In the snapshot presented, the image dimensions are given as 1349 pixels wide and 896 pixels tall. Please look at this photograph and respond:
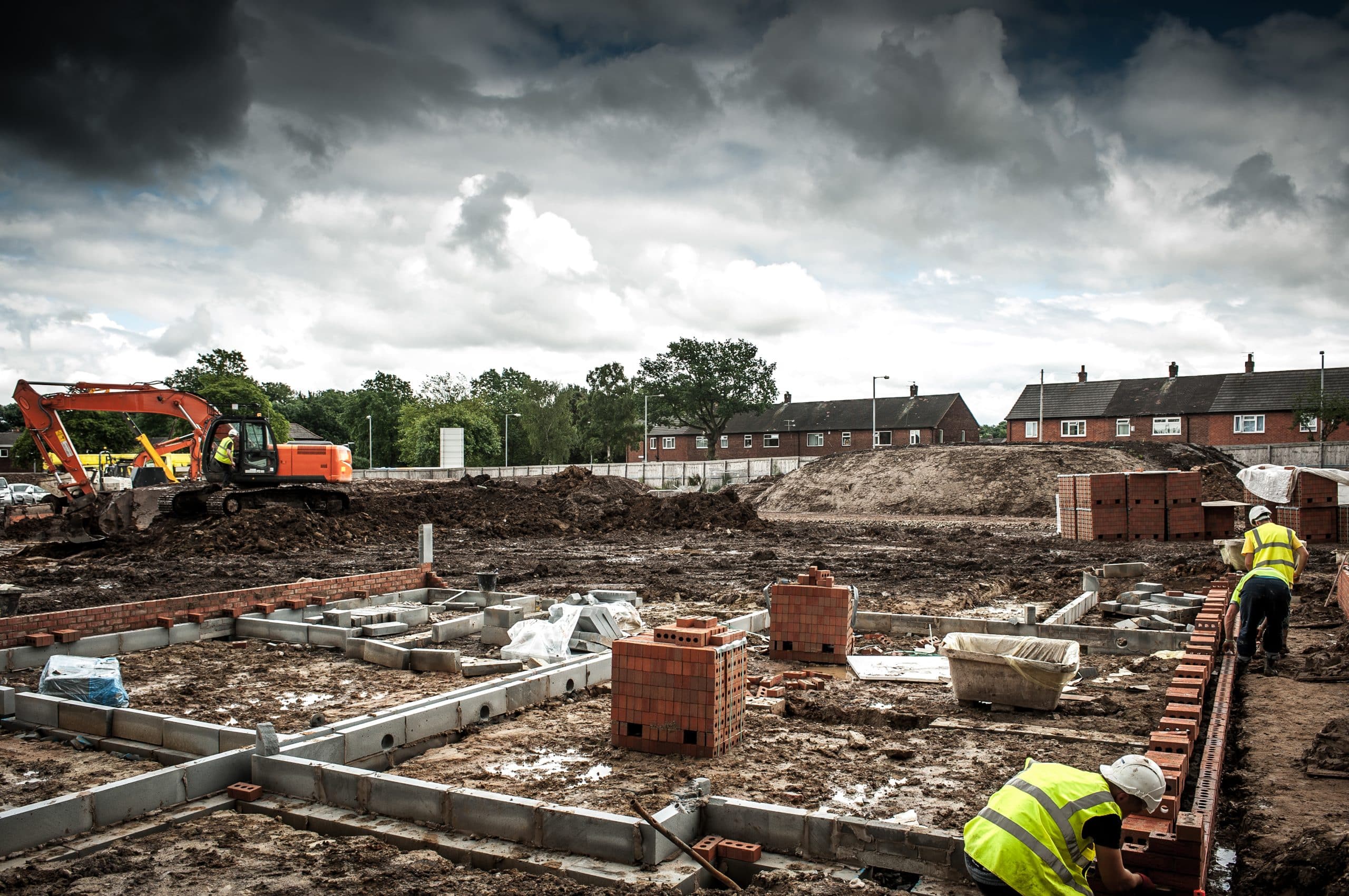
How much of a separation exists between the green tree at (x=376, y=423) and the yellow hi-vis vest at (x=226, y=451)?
242ft

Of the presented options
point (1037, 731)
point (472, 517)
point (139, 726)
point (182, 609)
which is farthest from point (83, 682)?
point (472, 517)

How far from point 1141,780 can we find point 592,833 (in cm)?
253

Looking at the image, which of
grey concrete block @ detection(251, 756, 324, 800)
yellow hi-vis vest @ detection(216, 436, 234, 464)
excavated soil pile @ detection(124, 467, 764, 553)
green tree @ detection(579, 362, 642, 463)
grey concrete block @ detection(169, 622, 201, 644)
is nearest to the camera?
grey concrete block @ detection(251, 756, 324, 800)

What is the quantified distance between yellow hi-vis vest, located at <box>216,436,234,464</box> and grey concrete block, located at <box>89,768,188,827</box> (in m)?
18.6

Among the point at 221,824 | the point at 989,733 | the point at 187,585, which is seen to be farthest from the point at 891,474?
the point at 221,824

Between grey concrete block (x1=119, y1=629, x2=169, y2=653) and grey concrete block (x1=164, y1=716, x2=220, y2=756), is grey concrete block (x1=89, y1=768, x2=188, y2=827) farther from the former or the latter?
grey concrete block (x1=119, y1=629, x2=169, y2=653)

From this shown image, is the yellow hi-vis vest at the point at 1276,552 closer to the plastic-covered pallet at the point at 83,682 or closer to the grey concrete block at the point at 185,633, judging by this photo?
the plastic-covered pallet at the point at 83,682

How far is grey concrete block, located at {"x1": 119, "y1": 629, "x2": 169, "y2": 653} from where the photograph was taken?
9.58 m

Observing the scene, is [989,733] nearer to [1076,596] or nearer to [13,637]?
[1076,596]

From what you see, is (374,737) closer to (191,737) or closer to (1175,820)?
(191,737)

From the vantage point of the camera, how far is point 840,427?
69438 mm

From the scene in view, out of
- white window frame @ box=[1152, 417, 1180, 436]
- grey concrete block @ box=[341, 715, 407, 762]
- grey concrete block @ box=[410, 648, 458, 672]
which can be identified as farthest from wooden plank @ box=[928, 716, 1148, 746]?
white window frame @ box=[1152, 417, 1180, 436]

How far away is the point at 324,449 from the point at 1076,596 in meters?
18.2

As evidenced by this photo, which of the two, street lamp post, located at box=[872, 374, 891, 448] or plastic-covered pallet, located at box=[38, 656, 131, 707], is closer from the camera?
plastic-covered pallet, located at box=[38, 656, 131, 707]
